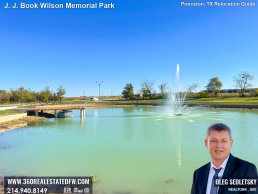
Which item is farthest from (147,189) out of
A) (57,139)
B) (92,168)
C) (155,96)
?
(155,96)

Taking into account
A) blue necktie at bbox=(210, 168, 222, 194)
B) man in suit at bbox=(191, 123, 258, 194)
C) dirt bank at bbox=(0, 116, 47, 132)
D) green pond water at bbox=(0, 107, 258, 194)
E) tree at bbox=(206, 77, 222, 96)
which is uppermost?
tree at bbox=(206, 77, 222, 96)

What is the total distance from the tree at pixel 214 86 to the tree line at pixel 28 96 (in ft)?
149

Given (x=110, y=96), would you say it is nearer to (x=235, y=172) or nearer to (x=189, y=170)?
(x=189, y=170)

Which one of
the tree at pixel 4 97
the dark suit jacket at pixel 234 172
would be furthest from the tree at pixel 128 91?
the dark suit jacket at pixel 234 172

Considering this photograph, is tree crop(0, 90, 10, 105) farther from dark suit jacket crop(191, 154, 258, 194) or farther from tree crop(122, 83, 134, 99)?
dark suit jacket crop(191, 154, 258, 194)

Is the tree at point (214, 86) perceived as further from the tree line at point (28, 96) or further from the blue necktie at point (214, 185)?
the blue necktie at point (214, 185)

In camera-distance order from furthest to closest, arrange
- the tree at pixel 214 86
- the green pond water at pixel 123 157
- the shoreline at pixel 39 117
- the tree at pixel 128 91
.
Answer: the tree at pixel 128 91 < the tree at pixel 214 86 < the shoreline at pixel 39 117 < the green pond water at pixel 123 157

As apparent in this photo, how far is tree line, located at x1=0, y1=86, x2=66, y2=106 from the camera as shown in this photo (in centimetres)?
7825

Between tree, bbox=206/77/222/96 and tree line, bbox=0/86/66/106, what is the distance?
149ft

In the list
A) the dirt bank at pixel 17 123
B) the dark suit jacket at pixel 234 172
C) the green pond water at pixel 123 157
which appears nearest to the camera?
the dark suit jacket at pixel 234 172

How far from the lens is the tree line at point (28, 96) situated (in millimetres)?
78250

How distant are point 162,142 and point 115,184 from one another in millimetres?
9905

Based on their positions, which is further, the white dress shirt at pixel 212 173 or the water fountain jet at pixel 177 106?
the water fountain jet at pixel 177 106

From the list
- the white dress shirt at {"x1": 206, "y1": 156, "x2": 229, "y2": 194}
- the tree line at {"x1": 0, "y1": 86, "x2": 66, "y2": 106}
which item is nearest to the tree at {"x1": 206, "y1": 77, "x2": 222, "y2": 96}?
the tree line at {"x1": 0, "y1": 86, "x2": 66, "y2": 106}
